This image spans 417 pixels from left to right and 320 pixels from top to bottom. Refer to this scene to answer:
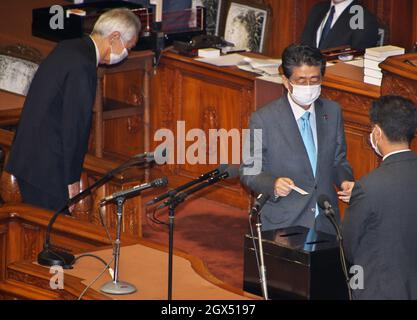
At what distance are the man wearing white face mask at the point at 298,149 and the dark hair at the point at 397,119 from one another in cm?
72

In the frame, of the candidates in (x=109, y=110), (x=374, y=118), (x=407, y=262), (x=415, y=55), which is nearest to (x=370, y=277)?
(x=407, y=262)

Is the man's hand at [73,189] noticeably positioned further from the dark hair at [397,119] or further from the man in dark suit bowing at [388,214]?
the dark hair at [397,119]

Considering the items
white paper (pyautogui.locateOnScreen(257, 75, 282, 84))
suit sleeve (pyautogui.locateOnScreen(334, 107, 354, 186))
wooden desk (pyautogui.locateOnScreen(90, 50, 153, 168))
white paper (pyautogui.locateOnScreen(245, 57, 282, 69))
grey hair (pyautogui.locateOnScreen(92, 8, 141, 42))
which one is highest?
grey hair (pyautogui.locateOnScreen(92, 8, 141, 42))

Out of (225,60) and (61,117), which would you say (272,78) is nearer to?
(225,60)

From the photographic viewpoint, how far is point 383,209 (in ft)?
16.0

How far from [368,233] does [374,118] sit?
1.69ft

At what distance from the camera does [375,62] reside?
7848mm

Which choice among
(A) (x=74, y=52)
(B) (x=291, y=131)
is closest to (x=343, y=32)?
(A) (x=74, y=52)

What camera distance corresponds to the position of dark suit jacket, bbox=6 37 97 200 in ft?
21.5

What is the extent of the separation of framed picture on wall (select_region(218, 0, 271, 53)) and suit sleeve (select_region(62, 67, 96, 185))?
12.6 feet

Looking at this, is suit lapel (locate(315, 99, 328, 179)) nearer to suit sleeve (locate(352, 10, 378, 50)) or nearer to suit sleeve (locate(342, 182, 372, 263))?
suit sleeve (locate(342, 182, 372, 263))

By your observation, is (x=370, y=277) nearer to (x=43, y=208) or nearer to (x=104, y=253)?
(x=104, y=253)

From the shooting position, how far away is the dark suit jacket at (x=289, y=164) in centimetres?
572

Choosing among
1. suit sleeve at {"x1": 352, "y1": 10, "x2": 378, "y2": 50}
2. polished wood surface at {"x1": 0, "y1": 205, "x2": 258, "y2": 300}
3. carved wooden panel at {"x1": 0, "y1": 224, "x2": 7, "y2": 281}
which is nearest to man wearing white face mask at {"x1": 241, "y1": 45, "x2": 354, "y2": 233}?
polished wood surface at {"x1": 0, "y1": 205, "x2": 258, "y2": 300}
